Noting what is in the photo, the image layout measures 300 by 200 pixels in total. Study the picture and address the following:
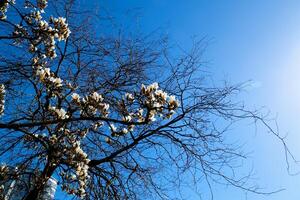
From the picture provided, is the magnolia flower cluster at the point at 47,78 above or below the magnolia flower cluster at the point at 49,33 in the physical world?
below

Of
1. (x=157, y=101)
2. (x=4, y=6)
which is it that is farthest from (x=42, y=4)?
(x=157, y=101)

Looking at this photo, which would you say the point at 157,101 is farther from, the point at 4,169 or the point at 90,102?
the point at 4,169

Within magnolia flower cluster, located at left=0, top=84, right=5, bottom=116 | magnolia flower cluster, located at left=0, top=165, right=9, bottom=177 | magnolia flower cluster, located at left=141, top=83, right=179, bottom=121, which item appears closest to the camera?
magnolia flower cluster, located at left=141, top=83, right=179, bottom=121

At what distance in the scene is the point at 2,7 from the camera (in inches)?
219

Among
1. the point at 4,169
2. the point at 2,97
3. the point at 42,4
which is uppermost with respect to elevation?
the point at 42,4

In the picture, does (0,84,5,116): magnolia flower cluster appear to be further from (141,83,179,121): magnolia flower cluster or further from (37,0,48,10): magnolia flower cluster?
(141,83,179,121): magnolia flower cluster

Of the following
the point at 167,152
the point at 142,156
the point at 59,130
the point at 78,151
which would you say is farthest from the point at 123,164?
the point at 78,151

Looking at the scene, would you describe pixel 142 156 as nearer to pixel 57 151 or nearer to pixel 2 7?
pixel 57 151

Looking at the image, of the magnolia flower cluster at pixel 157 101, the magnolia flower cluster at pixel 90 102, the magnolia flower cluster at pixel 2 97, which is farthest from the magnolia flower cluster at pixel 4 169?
the magnolia flower cluster at pixel 157 101

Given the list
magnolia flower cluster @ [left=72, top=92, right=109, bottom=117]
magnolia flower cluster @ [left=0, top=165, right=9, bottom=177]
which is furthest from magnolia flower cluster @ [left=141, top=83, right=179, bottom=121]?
magnolia flower cluster @ [left=0, top=165, right=9, bottom=177]

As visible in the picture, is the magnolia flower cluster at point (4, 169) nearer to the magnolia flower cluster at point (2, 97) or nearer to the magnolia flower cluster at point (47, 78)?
the magnolia flower cluster at point (2, 97)

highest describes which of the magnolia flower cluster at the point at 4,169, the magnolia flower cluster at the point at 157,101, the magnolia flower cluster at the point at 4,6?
the magnolia flower cluster at the point at 4,6

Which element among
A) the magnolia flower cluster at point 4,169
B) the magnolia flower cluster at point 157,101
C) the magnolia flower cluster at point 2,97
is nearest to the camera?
the magnolia flower cluster at point 157,101

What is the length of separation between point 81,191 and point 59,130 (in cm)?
101
